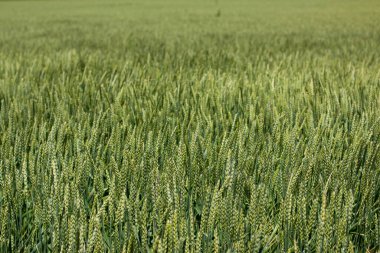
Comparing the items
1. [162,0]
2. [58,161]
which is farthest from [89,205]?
[162,0]

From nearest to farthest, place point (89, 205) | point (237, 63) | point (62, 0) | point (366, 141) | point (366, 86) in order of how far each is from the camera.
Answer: point (89, 205) → point (366, 141) → point (366, 86) → point (237, 63) → point (62, 0)

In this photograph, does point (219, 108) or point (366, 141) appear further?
point (219, 108)

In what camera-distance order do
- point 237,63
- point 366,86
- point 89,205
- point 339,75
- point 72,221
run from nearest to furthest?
1. point 72,221
2. point 89,205
3. point 366,86
4. point 339,75
5. point 237,63

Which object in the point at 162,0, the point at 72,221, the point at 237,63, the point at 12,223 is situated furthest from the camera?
the point at 162,0

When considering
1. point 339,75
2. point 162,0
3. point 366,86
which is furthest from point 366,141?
point 162,0

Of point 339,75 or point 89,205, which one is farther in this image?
point 339,75

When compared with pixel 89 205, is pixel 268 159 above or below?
above

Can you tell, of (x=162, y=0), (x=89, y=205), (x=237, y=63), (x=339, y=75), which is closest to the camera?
(x=89, y=205)

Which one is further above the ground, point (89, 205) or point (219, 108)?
point (219, 108)

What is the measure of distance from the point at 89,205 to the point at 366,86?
56.4 inches

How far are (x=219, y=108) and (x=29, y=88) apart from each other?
39.0 inches

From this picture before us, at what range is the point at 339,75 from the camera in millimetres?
2607

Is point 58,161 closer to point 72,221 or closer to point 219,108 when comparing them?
point 72,221

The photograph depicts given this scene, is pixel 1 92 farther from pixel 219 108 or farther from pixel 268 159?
pixel 268 159
